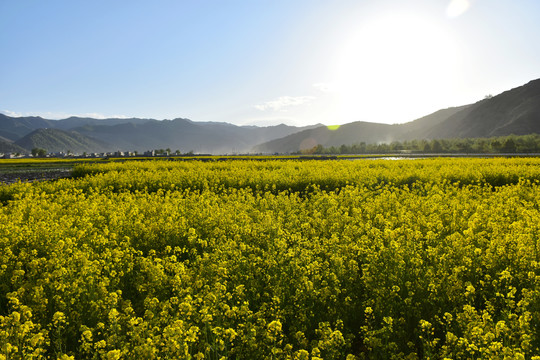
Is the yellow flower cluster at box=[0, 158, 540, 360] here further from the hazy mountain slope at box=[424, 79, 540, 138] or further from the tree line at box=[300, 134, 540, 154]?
the hazy mountain slope at box=[424, 79, 540, 138]

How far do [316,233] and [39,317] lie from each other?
631 centimetres

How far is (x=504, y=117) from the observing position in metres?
149

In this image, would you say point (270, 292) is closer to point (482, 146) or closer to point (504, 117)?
point (482, 146)

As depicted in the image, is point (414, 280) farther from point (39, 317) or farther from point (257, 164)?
point (257, 164)

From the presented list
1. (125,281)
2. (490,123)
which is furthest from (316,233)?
(490,123)

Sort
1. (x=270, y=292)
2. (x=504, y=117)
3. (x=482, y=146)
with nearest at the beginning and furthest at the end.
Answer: (x=270, y=292)
(x=482, y=146)
(x=504, y=117)

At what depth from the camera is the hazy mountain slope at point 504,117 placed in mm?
132125

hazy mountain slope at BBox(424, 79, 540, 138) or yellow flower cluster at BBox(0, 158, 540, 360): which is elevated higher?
hazy mountain slope at BBox(424, 79, 540, 138)

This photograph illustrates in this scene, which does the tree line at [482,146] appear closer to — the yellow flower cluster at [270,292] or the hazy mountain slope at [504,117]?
the hazy mountain slope at [504,117]

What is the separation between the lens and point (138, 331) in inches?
161

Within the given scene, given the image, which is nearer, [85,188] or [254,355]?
[254,355]

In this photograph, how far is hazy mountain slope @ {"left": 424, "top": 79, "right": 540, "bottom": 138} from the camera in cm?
13212

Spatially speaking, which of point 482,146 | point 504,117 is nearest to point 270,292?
point 482,146

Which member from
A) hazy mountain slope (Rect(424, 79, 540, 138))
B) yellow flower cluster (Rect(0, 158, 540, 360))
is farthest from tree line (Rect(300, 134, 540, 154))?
yellow flower cluster (Rect(0, 158, 540, 360))
